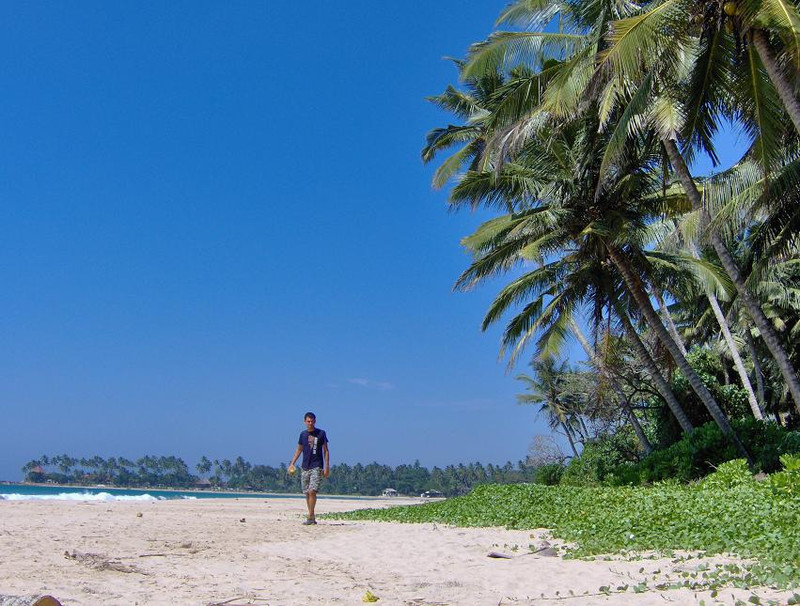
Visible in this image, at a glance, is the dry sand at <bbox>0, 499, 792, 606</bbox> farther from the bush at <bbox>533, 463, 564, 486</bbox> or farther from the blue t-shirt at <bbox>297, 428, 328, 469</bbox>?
the bush at <bbox>533, 463, 564, 486</bbox>

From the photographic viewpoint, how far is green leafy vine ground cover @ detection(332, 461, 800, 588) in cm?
514

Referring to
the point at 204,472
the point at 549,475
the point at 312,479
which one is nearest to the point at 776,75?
the point at 312,479

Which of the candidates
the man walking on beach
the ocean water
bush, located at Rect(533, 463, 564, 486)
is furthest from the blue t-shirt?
the ocean water

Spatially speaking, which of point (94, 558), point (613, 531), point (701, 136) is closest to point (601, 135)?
point (701, 136)

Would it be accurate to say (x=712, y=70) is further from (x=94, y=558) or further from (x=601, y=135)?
(x=94, y=558)

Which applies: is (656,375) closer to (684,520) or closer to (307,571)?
(684,520)

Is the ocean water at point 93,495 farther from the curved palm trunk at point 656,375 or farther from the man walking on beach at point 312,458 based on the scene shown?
the curved palm trunk at point 656,375

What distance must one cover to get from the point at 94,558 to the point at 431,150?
19.2 meters

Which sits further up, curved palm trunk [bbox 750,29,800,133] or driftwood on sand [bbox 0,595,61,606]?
curved palm trunk [bbox 750,29,800,133]

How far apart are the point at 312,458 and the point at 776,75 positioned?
8.85 m

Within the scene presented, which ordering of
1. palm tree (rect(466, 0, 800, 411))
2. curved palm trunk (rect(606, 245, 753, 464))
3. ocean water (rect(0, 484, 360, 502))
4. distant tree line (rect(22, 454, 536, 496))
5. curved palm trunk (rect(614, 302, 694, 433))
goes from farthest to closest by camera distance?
distant tree line (rect(22, 454, 536, 496)) → ocean water (rect(0, 484, 360, 502)) → curved palm trunk (rect(614, 302, 694, 433)) → curved palm trunk (rect(606, 245, 753, 464)) → palm tree (rect(466, 0, 800, 411))

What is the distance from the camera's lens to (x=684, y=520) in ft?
22.6

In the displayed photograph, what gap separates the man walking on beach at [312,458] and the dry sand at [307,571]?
198 centimetres

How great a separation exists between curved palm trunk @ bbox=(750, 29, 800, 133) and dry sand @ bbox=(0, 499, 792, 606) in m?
6.62
